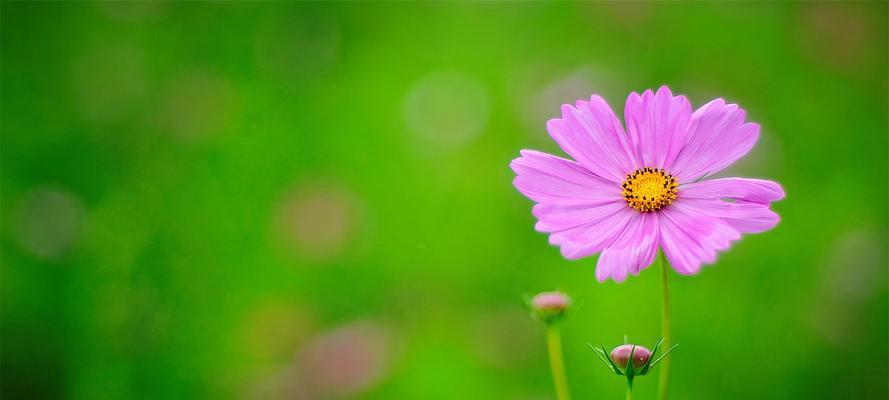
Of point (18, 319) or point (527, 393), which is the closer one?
point (527, 393)

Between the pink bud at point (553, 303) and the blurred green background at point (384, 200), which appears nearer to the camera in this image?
the pink bud at point (553, 303)

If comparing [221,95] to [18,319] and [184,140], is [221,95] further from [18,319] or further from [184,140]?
[18,319]

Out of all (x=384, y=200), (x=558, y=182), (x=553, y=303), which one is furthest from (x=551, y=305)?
(x=384, y=200)

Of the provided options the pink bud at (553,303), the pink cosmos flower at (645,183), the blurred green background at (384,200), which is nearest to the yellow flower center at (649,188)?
the pink cosmos flower at (645,183)

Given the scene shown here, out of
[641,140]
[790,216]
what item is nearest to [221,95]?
[790,216]

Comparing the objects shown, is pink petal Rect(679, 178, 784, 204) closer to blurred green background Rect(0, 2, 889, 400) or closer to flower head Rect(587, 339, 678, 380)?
flower head Rect(587, 339, 678, 380)

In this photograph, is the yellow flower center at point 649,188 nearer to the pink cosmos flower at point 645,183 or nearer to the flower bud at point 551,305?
the pink cosmos flower at point 645,183

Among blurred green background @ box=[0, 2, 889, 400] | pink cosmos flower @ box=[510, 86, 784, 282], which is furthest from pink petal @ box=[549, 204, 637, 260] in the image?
blurred green background @ box=[0, 2, 889, 400]
